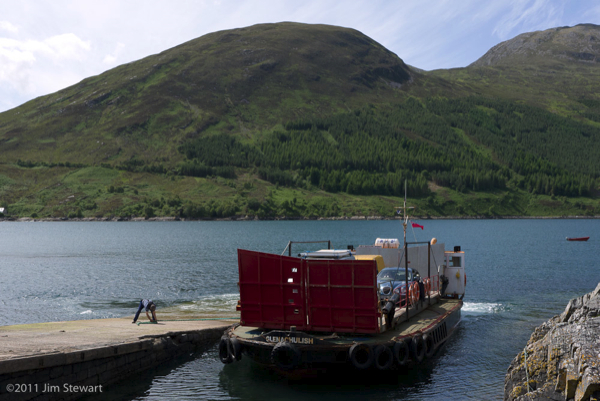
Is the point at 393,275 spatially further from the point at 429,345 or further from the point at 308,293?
the point at 308,293

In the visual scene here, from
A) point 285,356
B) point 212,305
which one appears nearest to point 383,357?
point 285,356

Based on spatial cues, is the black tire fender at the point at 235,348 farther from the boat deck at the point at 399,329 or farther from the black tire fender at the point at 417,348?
the black tire fender at the point at 417,348

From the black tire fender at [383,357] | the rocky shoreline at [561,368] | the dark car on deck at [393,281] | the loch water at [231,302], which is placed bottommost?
the loch water at [231,302]

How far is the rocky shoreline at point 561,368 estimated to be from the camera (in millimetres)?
13288

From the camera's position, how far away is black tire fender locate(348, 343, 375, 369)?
1977 centimetres

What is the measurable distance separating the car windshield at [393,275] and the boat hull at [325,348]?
16.4 ft

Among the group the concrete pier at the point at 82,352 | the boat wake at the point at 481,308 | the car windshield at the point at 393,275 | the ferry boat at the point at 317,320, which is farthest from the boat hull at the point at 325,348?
the boat wake at the point at 481,308

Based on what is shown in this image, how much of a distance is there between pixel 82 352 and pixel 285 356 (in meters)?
7.61

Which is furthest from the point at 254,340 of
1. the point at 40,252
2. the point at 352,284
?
the point at 40,252

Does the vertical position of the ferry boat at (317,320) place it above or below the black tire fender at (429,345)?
above

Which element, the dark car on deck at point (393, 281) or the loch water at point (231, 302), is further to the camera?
the dark car on deck at point (393, 281)

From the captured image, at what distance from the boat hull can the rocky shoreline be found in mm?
4553

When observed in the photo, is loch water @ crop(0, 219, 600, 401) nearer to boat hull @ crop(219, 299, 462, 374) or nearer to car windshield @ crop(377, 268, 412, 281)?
boat hull @ crop(219, 299, 462, 374)

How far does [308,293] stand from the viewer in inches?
845
